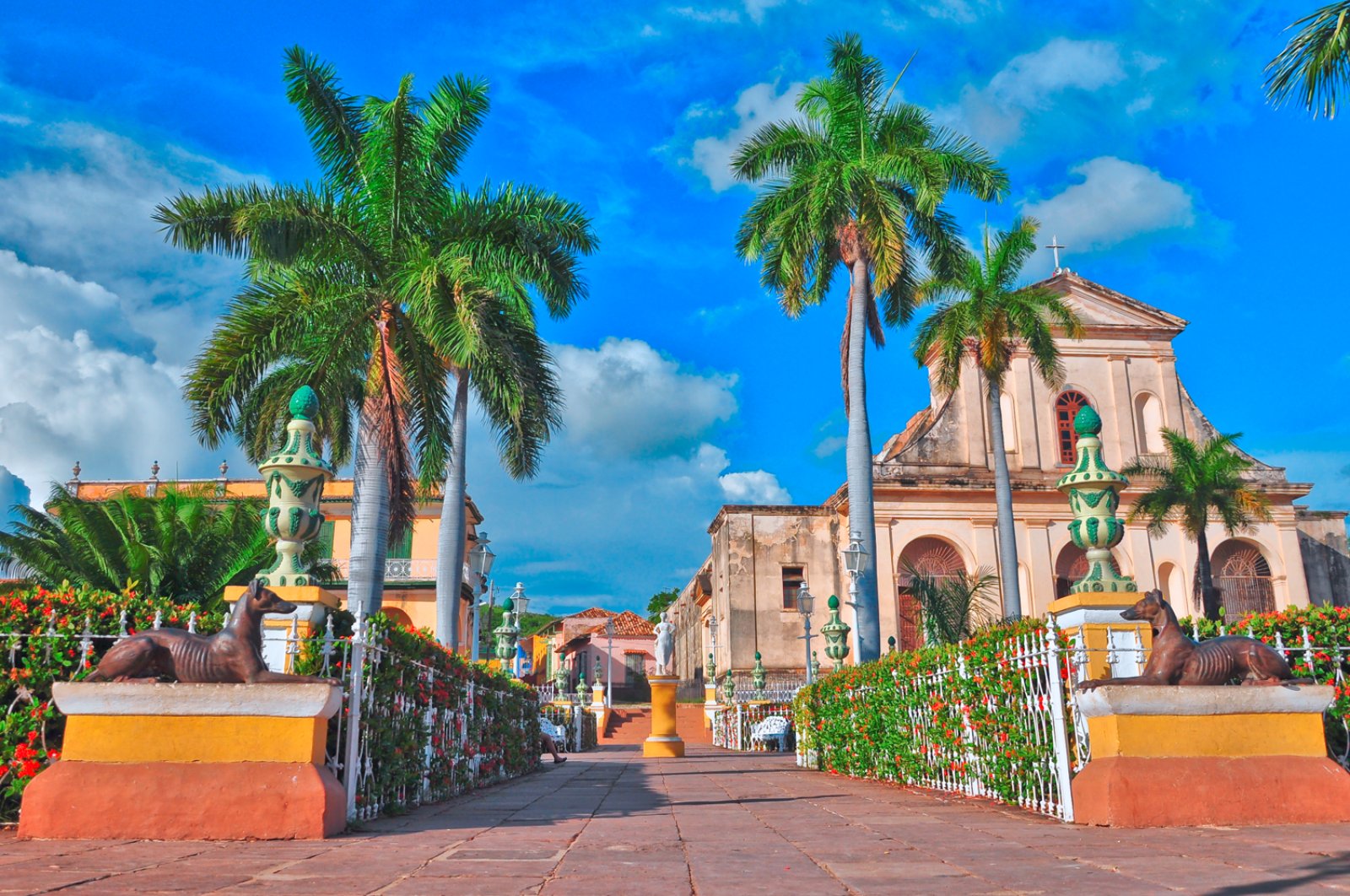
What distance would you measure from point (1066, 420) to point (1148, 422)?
8.57 ft

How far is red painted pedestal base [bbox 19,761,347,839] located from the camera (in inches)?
213

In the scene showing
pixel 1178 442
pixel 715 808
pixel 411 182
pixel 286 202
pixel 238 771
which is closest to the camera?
pixel 238 771

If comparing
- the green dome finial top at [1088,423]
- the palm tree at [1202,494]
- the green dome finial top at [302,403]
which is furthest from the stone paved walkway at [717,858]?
the palm tree at [1202,494]

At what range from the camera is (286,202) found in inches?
514

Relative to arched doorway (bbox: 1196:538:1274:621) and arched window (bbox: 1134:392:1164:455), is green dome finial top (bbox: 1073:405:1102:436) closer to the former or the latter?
arched doorway (bbox: 1196:538:1274:621)

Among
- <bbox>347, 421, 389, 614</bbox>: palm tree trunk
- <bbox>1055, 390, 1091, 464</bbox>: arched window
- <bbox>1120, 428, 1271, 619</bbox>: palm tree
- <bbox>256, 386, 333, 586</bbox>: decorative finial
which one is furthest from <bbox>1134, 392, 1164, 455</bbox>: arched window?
<bbox>256, 386, 333, 586</bbox>: decorative finial

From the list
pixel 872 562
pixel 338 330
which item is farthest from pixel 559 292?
pixel 872 562

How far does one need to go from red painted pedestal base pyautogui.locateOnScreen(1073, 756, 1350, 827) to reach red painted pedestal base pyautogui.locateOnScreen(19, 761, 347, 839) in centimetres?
453

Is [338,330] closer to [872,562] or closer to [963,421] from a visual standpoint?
[872,562]

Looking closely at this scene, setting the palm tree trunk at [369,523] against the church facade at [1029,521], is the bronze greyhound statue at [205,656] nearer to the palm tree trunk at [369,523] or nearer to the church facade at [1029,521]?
the palm tree trunk at [369,523]

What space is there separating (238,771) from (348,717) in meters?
0.89

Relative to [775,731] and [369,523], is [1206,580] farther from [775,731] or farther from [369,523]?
[369,523]

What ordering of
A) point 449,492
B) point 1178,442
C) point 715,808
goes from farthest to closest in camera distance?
point 1178,442
point 449,492
point 715,808

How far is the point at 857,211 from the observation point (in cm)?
1747
